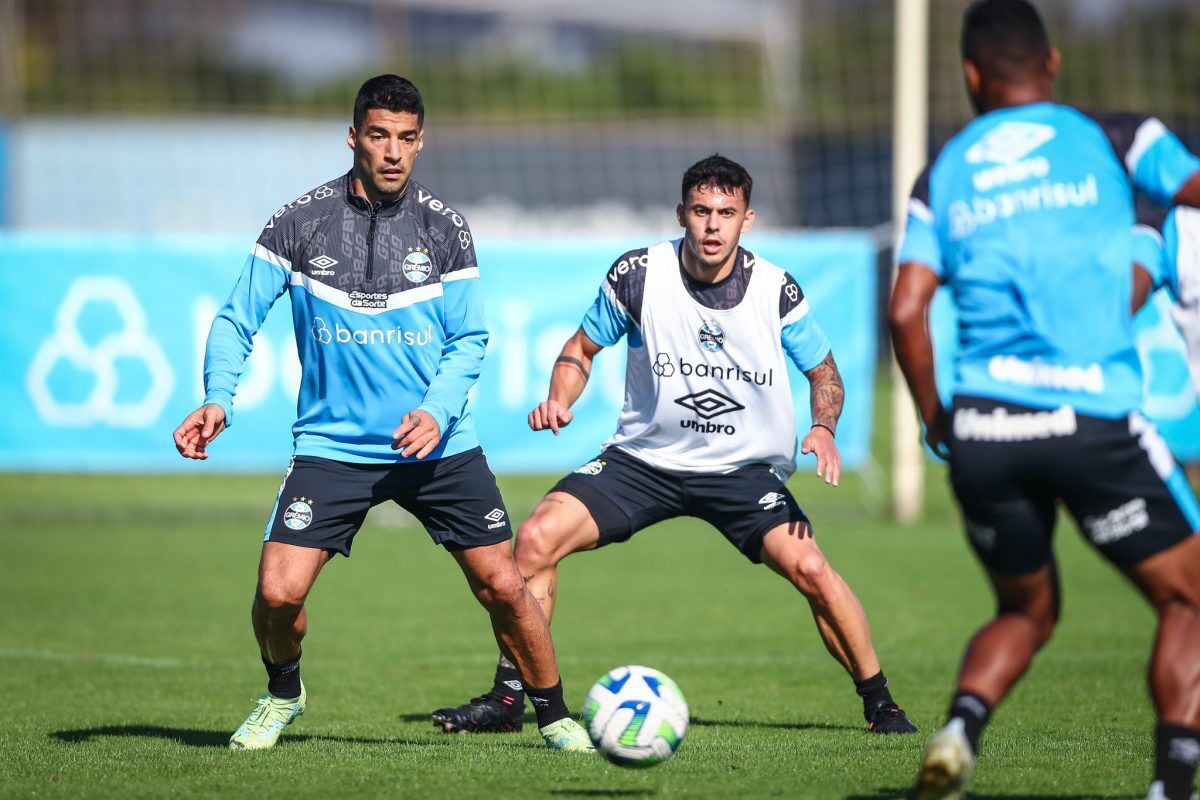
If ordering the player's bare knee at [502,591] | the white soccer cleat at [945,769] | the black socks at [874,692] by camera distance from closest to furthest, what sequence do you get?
1. the white soccer cleat at [945,769]
2. the player's bare knee at [502,591]
3. the black socks at [874,692]

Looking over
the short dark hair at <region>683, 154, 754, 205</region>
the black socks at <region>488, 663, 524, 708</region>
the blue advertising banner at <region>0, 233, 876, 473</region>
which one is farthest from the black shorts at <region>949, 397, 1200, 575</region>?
the blue advertising banner at <region>0, 233, 876, 473</region>

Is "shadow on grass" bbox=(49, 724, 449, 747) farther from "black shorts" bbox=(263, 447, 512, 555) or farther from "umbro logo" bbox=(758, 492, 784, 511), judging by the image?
"umbro logo" bbox=(758, 492, 784, 511)

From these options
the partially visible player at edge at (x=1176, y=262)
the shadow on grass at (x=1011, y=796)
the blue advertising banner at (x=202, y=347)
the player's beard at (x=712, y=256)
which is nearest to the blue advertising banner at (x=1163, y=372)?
the blue advertising banner at (x=202, y=347)

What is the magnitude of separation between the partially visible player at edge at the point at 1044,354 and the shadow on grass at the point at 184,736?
9.22ft

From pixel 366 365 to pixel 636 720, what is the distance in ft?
6.00

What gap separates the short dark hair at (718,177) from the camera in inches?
267

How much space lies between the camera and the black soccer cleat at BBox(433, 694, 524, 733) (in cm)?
688

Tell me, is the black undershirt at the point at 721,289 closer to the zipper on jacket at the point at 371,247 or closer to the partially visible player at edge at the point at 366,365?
the partially visible player at edge at the point at 366,365

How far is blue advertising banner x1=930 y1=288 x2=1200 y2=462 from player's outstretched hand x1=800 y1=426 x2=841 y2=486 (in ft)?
26.1

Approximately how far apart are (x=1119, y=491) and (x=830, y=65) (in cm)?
2041

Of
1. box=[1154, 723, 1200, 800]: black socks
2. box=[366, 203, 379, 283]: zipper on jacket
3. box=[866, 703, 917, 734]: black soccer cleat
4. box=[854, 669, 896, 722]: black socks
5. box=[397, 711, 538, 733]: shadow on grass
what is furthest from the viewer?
box=[397, 711, 538, 733]: shadow on grass

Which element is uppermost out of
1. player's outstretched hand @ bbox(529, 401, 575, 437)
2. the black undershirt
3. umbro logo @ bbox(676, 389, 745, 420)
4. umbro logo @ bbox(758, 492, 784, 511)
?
the black undershirt

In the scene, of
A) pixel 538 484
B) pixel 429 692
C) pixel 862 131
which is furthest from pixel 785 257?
pixel 429 692

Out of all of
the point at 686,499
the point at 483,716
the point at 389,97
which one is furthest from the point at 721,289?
the point at 483,716
